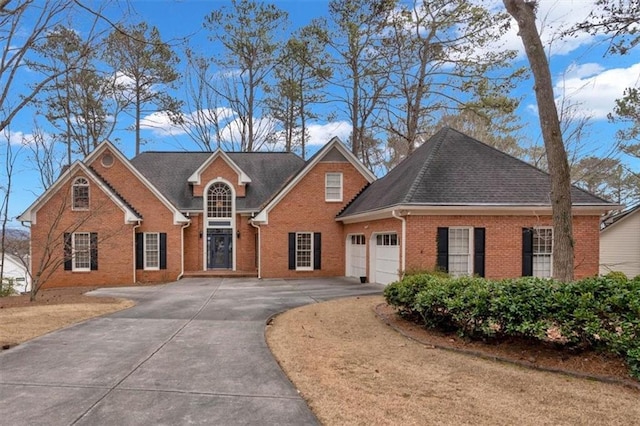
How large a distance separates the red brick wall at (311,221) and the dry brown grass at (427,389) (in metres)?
12.8

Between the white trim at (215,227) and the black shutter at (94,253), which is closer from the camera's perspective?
the black shutter at (94,253)

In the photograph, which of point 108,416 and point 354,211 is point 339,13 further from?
point 108,416

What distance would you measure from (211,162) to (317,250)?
7.81 metres

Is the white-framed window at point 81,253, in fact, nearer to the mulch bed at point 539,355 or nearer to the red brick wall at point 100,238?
the red brick wall at point 100,238

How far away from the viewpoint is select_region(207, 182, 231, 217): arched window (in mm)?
22672

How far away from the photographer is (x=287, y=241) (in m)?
20.5

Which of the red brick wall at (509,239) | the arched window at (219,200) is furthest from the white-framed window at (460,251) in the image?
the arched window at (219,200)

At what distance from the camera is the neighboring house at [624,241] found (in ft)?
83.4

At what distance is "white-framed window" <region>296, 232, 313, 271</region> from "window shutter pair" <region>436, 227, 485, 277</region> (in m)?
7.97

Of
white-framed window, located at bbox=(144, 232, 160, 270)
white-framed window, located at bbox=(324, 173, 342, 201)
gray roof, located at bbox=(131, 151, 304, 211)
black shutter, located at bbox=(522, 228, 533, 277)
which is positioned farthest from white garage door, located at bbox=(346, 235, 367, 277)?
white-framed window, located at bbox=(144, 232, 160, 270)

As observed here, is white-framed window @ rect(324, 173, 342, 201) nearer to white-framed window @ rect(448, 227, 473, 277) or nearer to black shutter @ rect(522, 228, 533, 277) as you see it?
white-framed window @ rect(448, 227, 473, 277)

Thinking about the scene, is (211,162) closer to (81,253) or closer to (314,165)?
(314,165)

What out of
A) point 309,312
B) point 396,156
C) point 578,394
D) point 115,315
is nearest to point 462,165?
point 309,312

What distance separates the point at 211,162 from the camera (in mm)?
22891
